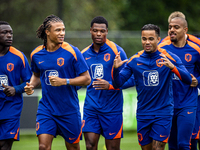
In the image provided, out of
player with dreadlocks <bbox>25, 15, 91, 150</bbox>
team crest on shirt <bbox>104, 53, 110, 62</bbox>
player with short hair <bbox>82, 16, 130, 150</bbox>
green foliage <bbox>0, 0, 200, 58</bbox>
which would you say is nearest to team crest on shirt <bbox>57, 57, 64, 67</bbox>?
player with dreadlocks <bbox>25, 15, 91, 150</bbox>

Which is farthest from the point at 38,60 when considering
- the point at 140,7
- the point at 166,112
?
the point at 140,7

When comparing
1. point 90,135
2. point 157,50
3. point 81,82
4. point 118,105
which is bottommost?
point 90,135

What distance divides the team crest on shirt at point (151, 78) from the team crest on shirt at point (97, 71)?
1.00 metres

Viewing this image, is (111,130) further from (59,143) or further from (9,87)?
(59,143)

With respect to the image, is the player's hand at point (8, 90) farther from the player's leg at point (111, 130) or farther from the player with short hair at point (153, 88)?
the player with short hair at point (153, 88)

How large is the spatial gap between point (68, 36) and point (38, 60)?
8.03m

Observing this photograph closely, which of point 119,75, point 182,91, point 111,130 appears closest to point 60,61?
point 119,75

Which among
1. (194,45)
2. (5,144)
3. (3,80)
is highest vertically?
(194,45)

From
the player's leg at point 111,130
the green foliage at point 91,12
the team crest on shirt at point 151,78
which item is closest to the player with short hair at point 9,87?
the player's leg at point 111,130

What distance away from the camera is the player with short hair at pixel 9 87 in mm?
6980

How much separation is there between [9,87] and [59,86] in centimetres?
108

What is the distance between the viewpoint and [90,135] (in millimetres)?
7141

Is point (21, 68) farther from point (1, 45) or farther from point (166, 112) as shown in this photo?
point (166, 112)

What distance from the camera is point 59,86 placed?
640 centimetres
